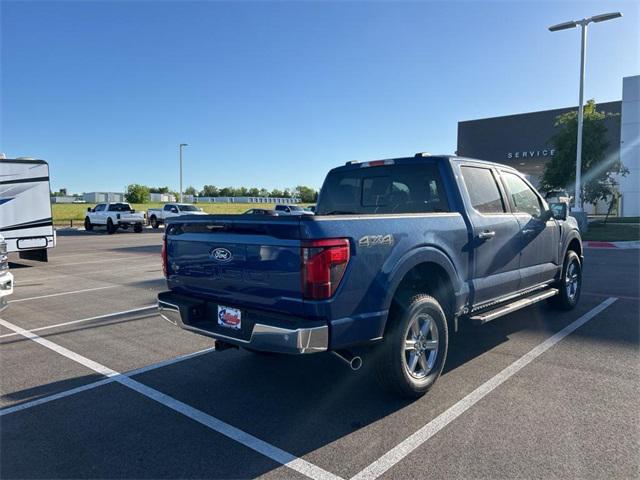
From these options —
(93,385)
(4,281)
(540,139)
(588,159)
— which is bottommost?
(93,385)

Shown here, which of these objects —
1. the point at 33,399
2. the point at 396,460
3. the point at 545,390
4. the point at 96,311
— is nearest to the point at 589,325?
the point at 545,390

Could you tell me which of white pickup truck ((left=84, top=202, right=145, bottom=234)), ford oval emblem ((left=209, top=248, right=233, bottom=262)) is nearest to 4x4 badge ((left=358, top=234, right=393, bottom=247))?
ford oval emblem ((left=209, top=248, right=233, bottom=262))

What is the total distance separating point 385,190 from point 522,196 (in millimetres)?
1848

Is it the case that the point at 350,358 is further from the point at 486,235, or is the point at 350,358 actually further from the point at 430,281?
the point at 486,235

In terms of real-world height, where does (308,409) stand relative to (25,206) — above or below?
below

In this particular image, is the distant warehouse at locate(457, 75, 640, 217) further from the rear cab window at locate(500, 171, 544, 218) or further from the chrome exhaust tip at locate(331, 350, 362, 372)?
the chrome exhaust tip at locate(331, 350, 362, 372)

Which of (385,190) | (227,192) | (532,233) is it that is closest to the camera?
(385,190)

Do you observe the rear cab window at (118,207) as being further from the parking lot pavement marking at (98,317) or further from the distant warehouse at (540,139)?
the distant warehouse at (540,139)

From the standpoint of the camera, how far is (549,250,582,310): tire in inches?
255

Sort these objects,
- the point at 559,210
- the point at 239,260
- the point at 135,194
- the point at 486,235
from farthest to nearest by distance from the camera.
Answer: the point at 135,194
the point at 559,210
the point at 486,235
the point at 239,260

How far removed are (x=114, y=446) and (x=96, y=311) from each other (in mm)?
4541

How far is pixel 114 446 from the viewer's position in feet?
10.4

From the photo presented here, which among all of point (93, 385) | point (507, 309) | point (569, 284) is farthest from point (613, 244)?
point (93, 385)

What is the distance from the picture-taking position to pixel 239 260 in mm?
3504
